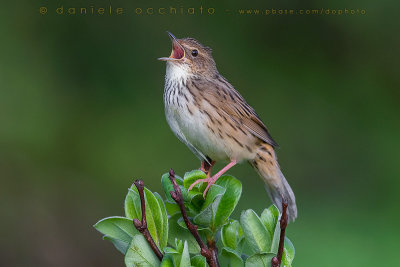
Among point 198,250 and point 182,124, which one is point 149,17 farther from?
point 198,250

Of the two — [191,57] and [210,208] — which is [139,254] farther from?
[191,57]

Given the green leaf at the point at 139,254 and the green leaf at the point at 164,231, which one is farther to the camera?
the green leaf at the point at 164,231

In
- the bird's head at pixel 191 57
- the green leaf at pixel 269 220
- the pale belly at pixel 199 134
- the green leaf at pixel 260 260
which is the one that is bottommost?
the pale belly at pixel 199 134

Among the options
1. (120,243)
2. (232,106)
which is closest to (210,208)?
(120,243)

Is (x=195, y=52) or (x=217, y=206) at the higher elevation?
(x=195, y=52)

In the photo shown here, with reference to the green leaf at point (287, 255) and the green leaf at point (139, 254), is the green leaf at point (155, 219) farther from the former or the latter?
the green leaf at point (287, 255)

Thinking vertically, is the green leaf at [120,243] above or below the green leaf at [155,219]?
below

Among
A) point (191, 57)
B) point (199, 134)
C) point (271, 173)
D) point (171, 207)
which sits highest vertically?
point (191, 57)

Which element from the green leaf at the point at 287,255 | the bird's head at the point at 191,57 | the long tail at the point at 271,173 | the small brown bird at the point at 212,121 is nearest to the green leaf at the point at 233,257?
the green leaf at the point at 287,255

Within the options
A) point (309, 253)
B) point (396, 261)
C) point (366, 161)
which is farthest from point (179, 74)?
point (366, 161)
